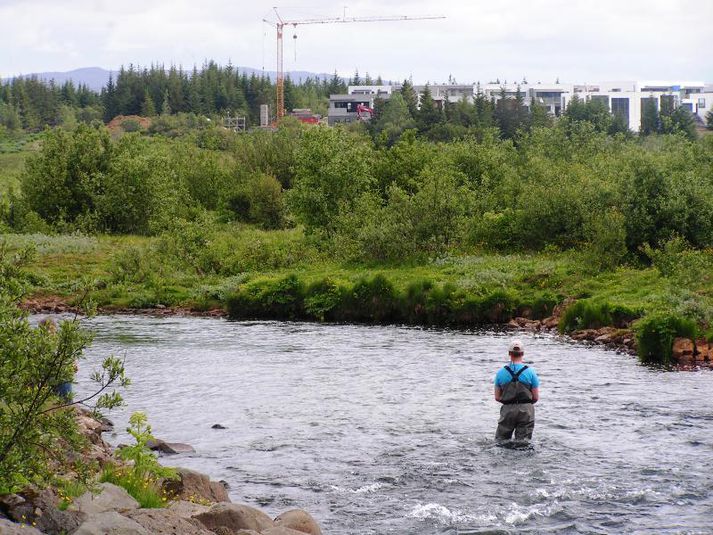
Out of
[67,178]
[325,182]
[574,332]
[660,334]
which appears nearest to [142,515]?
[660,334]

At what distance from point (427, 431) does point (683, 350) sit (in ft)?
42.7

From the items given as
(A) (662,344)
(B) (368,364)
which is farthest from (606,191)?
(B) (368,364)

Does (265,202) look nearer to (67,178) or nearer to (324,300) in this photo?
(67,178)

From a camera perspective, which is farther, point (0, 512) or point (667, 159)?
point (667, 159)

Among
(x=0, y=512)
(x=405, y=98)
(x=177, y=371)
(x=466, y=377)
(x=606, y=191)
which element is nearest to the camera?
(x=0, y=512)

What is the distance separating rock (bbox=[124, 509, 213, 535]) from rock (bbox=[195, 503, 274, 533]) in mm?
501

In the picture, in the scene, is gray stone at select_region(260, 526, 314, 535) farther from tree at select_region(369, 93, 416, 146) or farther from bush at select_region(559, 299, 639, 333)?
tree at select_region(369, 93, 416, 146)

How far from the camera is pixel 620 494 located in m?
20.0

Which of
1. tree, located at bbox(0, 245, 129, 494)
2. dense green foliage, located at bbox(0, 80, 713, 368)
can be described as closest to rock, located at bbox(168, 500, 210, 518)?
tree, located at bbox(0, 245, 129, 494)

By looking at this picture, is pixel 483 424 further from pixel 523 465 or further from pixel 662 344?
pixel 662 344

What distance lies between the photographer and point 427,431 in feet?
83.6

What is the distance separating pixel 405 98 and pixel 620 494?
511 ft

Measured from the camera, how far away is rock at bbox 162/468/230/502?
18.9m

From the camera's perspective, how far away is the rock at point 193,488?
18875mm
